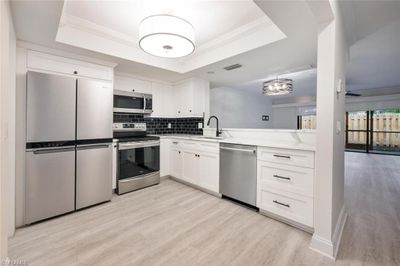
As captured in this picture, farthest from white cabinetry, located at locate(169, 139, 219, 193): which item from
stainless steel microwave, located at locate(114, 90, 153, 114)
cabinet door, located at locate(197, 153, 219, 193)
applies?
stainless steel microwave, located at locate(114, 90, 153, 114)

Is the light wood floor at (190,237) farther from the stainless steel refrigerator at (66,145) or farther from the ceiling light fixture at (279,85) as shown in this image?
the ceiling light fixture at (279,85)

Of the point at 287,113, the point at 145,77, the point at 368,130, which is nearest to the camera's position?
the point at 145,77

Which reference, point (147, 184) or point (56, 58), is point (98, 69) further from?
point (147, 184)

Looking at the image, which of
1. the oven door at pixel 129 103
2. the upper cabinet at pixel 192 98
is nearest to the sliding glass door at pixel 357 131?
the upper cabinet at pixel 192 98

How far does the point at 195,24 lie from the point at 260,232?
260 cm

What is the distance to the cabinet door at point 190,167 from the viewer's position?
10.9 ft

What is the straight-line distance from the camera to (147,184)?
334cm

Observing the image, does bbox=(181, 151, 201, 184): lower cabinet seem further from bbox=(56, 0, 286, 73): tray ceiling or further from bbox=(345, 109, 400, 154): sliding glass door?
bbox=(345, 109, 400, 154): sliding glass door

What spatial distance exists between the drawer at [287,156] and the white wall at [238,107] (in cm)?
335

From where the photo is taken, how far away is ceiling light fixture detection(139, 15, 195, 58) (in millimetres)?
1619

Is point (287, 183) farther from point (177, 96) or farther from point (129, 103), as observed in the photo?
point (177, 96)

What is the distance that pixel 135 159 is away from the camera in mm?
3193

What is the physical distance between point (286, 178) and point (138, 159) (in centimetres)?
238

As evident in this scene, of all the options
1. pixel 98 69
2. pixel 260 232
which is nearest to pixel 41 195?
pixel 98 69
